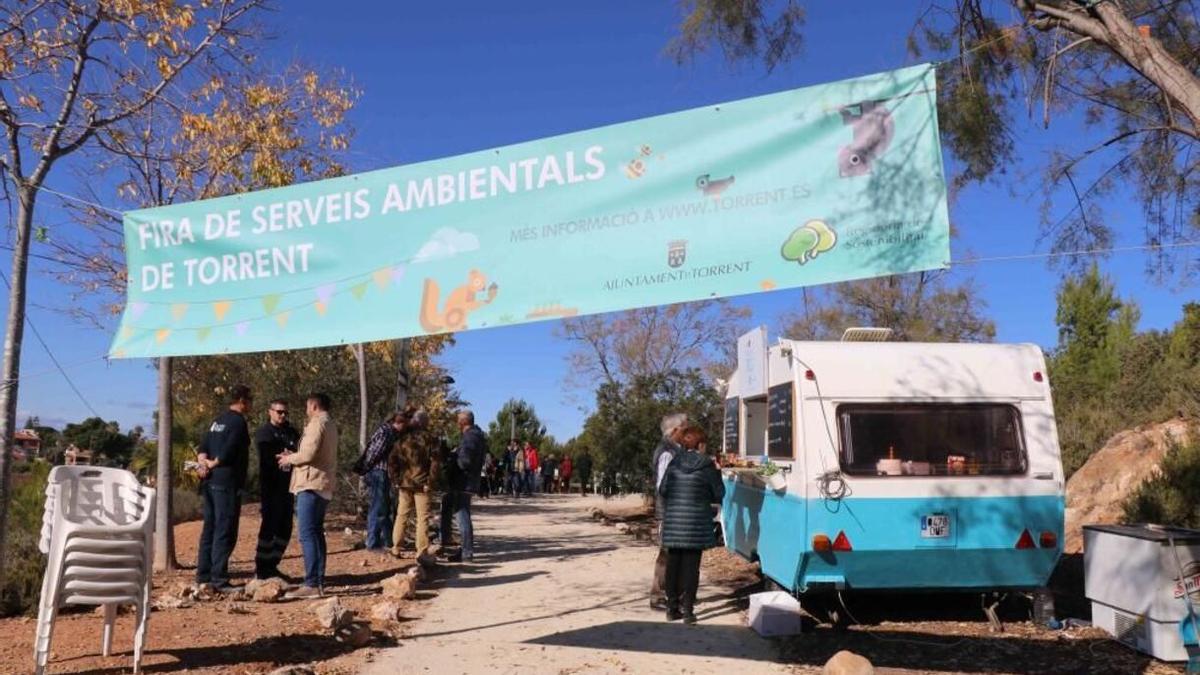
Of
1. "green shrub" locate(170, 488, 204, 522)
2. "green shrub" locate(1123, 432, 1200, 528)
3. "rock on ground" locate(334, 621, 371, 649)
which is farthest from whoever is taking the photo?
"green shrub" locate(170, 488, 204, 522)

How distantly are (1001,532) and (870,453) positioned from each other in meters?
1.15

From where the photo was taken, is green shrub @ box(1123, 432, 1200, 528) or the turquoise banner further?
green shrub @ box(1123, 432, 1200, 528)

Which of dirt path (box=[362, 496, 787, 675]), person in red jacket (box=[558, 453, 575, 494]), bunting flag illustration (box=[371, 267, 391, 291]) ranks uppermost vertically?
bunting flag illustration (box=[371, 267, 391, 291])

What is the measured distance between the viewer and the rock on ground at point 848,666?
17.9ft

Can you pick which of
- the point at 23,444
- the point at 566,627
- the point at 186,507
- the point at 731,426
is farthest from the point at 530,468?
the point at 566,627

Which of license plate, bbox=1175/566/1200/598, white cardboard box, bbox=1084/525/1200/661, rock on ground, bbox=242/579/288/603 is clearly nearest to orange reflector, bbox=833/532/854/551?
white cardboard box, bbox=1084/525/1200/661

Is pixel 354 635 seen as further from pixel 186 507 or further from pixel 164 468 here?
pixel 186 507

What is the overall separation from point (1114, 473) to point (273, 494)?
10.2 m

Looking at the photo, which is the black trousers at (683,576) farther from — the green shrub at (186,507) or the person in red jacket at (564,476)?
the person in red jacket at (564,476)

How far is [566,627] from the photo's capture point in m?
7.13

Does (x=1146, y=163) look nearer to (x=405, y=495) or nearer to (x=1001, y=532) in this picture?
(x=1001, y=532)

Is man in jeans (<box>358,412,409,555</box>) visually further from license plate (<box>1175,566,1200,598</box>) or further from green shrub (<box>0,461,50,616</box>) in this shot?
license plate (<box>1175,566,1200,598</box>)

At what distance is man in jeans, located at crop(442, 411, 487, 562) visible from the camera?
10.5 m

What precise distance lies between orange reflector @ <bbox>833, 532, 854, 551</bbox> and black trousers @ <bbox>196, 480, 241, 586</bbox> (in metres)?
5.01
